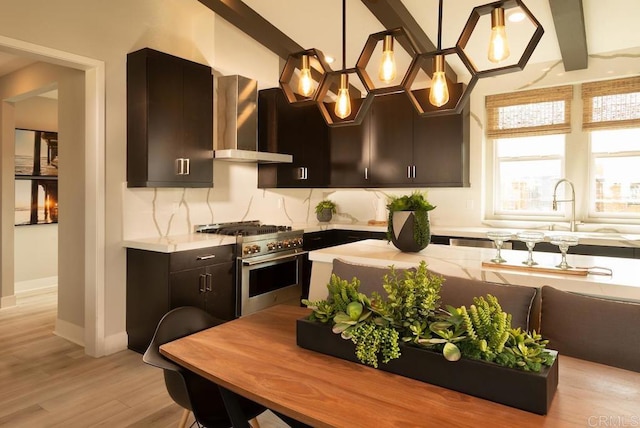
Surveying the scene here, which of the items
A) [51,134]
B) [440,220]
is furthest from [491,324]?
[51,134]

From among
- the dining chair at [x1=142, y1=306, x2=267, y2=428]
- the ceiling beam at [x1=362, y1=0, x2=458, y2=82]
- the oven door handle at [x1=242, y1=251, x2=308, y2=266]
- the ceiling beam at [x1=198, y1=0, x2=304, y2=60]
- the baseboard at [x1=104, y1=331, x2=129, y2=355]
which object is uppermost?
the ceiling beam at [x1=198, y1=0, x2=304, y2=60]

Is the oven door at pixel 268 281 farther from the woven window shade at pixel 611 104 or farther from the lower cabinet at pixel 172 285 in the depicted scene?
the woven window shade at pixel 611 104

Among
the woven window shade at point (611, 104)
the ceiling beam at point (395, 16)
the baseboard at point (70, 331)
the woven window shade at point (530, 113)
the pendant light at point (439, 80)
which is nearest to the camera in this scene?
the pendant light at point (439, 80)

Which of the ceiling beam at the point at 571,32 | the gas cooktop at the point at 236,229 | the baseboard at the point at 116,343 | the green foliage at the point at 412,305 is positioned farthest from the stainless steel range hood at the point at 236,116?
the green foliage at the point at 412,305

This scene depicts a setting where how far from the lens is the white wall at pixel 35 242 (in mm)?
5547

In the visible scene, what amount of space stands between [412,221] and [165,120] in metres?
2.23

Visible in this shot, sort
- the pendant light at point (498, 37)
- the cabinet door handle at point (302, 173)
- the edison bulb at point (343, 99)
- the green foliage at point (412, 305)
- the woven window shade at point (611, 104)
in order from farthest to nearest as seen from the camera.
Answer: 1. the cabinet door handle at point (302, 173)
2. the woven window shade at point (611, 104)
3. the edison bulb at point (343, 99)
4. the pendant light at point (498, 37)
5. the green foliage at point (412, 305)

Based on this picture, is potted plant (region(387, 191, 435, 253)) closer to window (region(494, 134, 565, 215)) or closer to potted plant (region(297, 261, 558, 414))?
potted plant (region(297, 261, 558, 414))

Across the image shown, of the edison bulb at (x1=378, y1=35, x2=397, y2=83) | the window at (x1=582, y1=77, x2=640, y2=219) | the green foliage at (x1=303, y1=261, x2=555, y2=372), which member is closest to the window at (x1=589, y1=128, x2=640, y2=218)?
the window at (x1=582, y1=77, x2=640, y2=219)

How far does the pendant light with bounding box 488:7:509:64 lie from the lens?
186cm

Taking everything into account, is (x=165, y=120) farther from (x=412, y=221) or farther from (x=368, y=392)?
(x=368, y=392)

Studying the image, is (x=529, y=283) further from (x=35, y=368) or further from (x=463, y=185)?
(x=35, y=368)

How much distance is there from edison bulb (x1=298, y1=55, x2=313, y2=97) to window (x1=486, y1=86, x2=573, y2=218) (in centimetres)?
303

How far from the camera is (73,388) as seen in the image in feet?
9.54
